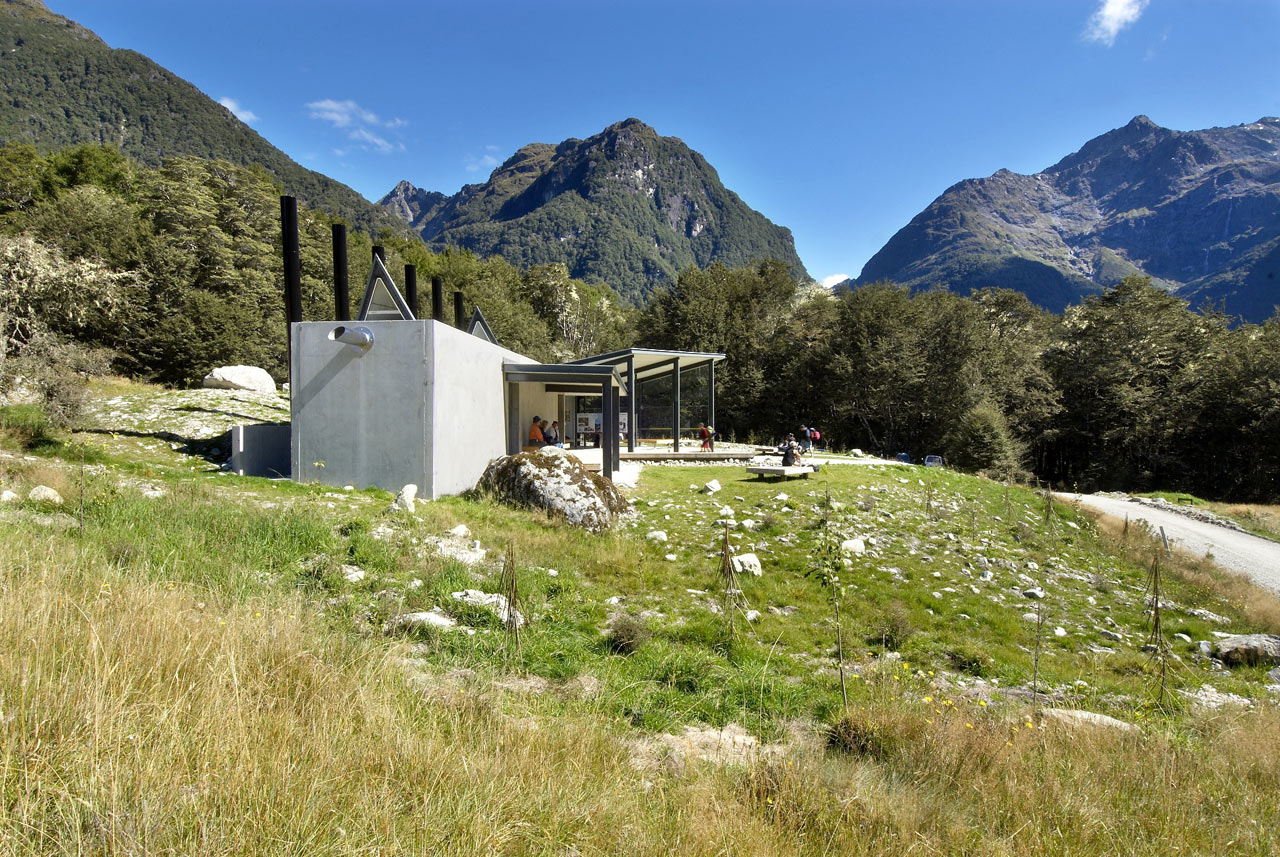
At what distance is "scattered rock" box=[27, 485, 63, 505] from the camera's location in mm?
7133

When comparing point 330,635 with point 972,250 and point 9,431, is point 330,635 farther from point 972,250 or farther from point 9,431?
point 972,250

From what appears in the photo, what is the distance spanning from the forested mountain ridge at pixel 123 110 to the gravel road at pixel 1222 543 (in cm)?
8643

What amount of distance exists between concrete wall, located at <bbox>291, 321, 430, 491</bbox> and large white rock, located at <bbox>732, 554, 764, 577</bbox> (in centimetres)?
714

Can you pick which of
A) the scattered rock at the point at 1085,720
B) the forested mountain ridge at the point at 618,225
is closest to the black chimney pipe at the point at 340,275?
the scattered rock at the point at 1085,720

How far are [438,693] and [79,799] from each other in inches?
67.5

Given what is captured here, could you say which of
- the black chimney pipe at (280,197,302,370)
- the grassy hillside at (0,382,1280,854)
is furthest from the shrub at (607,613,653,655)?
the black chimney pipe at (280,197,302,370)

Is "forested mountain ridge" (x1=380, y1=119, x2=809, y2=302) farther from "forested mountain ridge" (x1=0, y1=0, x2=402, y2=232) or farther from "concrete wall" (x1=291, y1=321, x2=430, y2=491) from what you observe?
"concrete wall" (x1=291, y1=321, x2=430, y2=491)

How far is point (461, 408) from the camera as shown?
44.8 ft

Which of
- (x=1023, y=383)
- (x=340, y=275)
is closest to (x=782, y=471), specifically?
(x=340, y=275)

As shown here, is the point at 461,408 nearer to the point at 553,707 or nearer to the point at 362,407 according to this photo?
the point at 362,407

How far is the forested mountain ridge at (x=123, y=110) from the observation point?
264 ft

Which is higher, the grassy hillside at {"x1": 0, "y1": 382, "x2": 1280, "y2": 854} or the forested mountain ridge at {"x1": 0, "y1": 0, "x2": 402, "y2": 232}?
the forested mountain ridge at {"x1": 0, "y1": 0, "x2": 402, "y2": 232}

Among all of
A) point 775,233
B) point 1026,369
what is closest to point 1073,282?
point 775,233

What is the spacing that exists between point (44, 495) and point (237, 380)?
20421mm
